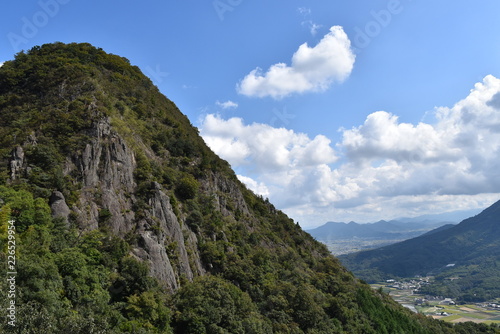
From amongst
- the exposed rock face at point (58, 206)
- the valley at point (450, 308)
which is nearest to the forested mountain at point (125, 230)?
the exposed rock face at point (58, 206)

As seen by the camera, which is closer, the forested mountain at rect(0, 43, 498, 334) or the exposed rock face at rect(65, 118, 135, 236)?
the forested mountain at rect(0, 43, 498, 334)

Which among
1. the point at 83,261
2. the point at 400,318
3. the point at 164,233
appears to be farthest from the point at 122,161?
the point at 400,318

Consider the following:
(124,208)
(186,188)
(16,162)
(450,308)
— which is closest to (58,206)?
(16,162)

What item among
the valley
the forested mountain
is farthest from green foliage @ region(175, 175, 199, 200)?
the valley

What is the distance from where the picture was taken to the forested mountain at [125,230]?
20109 millimetres

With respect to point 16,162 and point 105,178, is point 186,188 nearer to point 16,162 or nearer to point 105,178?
point 105,178

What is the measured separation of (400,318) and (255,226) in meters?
29.8

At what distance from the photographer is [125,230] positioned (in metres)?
29.6

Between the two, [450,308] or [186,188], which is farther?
[450,308]

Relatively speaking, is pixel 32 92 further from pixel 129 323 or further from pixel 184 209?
pixel 129 323

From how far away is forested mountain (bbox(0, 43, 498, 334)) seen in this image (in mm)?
20109

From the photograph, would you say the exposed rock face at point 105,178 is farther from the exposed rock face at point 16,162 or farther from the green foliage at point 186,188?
the green foliage at point 186,188

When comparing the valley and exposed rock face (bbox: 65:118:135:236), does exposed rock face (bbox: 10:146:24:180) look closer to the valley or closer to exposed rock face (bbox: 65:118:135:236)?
exposed rock face (bbox: 65:118:135:236)

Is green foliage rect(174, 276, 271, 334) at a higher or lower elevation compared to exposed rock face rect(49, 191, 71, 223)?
lower
